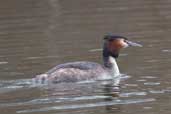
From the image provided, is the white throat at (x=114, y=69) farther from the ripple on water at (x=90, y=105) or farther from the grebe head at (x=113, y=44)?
the ripple on water at (x=90, y=105)

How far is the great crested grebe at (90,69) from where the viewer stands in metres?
17.3

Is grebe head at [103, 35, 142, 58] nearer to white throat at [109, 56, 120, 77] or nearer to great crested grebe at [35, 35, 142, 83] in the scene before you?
great crested grebe at [35, 35, 142, 83]

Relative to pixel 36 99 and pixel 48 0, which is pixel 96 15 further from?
pixel 36 99

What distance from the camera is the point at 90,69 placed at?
1762cm

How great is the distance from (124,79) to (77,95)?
1.87m

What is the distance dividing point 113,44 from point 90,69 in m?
1.06

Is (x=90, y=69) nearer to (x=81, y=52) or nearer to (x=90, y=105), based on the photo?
(x=81, y=52)

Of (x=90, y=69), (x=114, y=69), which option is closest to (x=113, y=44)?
(x=114, y=69)

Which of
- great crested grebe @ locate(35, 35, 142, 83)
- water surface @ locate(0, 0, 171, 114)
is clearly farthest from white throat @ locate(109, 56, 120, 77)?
water surface @ locate(0, 0, 171, 114)

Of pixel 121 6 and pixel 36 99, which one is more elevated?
pixel 121 6

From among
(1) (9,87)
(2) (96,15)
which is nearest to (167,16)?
(2) (96,15)

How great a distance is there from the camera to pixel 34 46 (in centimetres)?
2100

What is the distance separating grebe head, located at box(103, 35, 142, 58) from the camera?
18.4 m

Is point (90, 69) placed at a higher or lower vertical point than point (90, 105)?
higher
